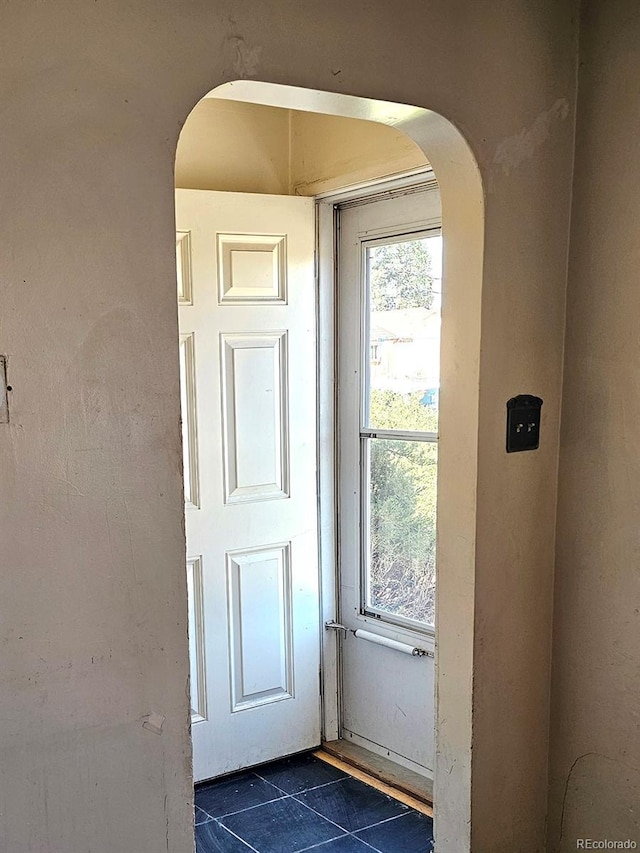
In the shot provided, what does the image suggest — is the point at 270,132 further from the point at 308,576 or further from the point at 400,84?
the point at 308,576

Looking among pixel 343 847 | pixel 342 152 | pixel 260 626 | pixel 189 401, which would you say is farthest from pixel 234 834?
pixel 342 152

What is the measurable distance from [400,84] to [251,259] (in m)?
1.01

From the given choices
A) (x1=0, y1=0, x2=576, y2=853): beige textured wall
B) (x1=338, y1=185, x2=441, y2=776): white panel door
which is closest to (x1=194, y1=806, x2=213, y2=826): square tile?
(x1=338, y1=185, x2=441, y2=776): white panel door

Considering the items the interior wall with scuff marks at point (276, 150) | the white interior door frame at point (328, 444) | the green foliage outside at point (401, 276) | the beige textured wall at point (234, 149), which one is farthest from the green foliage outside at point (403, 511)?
the beige textured wall at point (234, 149)

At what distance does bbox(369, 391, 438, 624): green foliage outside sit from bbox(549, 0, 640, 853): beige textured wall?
59 centimetres

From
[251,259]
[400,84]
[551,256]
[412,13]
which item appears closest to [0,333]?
[400,84]

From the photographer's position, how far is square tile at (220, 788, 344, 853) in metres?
2.20

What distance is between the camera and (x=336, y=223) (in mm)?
2602

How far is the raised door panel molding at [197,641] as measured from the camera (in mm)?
2408

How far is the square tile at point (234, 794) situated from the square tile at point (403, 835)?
0.35 m

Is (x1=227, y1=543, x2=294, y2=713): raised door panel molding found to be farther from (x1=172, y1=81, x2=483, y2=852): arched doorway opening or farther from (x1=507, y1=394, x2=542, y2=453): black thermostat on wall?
(x1=507, y1=394, x2=542, y2=453): black thermostat on wall

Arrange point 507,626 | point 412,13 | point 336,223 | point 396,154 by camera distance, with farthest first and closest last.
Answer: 1. point 336,223
2. point 396,154
3. point 507,626
4. point 412,13

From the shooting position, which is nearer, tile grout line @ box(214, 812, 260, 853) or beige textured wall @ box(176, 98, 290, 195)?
tile grout line @ box(214, 812, 260, 853)

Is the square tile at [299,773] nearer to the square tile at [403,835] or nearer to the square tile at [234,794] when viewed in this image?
the square tile at [234,794]
